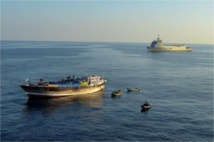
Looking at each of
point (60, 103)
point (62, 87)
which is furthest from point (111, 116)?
point (62, 87)

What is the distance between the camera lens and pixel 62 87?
298 ft

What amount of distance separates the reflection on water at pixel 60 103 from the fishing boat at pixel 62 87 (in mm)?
1836

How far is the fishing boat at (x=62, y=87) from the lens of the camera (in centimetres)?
8790

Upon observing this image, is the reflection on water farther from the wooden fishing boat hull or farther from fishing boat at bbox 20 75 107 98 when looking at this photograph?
fishing boat at bbox 20 75 107 98

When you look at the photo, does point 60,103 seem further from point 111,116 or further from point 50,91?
point 111,116

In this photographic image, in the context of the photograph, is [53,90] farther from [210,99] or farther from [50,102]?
[210,99]

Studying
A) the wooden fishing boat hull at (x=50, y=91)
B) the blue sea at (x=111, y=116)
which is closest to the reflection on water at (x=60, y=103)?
the blue sea at (x=111, y=116)

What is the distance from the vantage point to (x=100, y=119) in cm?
6950

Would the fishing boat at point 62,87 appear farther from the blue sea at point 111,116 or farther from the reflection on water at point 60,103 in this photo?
the blue sea at point 111,116

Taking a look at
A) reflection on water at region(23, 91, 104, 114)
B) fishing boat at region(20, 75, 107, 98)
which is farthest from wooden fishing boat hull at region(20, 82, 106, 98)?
reflection on water at region(23, 91, 104, 114)

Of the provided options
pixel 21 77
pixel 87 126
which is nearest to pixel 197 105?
→ pixel 87 126

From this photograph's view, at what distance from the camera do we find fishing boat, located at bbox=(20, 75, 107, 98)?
3461 inches

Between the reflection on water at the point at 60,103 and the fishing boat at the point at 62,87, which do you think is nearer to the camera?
the reflection on water at the point at 60,103

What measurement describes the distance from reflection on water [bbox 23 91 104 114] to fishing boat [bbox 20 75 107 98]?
1.84 metres
